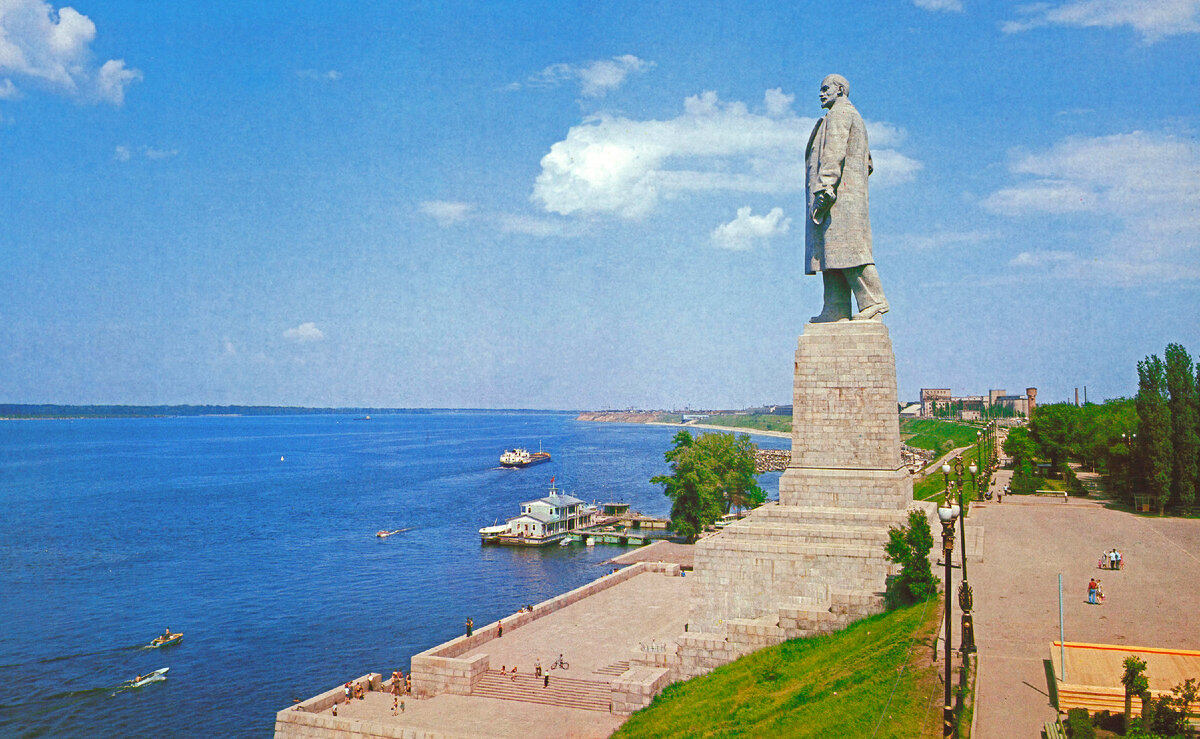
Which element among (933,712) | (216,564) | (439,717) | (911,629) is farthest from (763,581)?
(216,564)

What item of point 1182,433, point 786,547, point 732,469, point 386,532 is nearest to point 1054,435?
point 1182,433

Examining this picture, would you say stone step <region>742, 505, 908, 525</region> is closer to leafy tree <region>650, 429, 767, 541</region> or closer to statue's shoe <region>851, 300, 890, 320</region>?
statue's shoe <region>851, 300, 890, 320</region>

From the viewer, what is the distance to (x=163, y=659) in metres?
31.3

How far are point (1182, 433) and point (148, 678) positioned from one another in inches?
1554

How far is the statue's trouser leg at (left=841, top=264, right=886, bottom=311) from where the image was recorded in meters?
19.1

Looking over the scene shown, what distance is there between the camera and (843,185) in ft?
62.8

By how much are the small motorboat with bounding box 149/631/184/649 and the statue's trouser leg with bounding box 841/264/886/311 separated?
29.4m

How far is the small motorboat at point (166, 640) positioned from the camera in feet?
107

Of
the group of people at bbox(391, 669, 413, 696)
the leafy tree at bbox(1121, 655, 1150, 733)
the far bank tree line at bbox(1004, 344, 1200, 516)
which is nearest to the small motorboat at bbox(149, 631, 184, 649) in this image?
the group of people at bbox(391, 669, 413, 696)

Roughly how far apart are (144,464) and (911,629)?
394ft

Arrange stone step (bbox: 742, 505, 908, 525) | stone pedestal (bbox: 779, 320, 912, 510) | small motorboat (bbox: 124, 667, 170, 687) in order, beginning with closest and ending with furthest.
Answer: stone step (bbox: 742, 505, 908, 525), stone pedestal (bbox: 779, 320, 912, 510), small motorboat (bbox: 124, 667, 170, 687)

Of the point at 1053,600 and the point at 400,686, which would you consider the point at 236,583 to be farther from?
the point at 1053,600

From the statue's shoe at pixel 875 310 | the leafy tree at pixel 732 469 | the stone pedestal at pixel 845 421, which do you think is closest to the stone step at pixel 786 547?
the stone pedestal at pixel 845 421

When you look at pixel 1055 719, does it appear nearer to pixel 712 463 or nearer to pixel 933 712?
pixel 933 712
